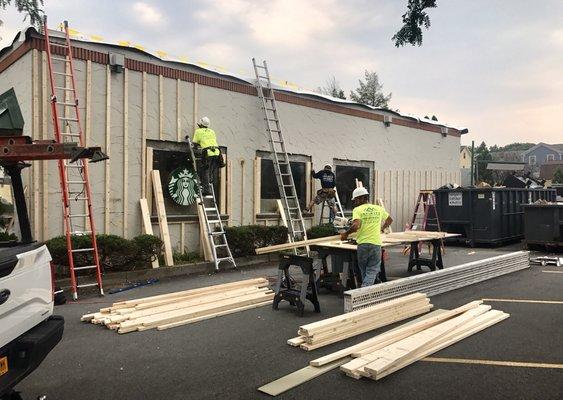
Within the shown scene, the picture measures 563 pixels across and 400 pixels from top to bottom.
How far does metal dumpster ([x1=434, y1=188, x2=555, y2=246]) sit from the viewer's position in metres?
15.5

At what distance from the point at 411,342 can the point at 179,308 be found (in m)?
3.56

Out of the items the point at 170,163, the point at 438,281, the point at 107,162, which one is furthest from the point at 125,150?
the point at 438,281

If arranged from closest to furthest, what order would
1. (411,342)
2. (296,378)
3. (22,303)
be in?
(22,303), (296,378), (411,342)

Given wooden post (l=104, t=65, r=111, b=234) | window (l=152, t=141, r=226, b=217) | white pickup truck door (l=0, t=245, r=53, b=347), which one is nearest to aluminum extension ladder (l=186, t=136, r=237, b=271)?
window (l=152, t=141, r=226, b=217)

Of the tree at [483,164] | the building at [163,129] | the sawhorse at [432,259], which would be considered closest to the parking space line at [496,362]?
the sawhorse at [432,259]

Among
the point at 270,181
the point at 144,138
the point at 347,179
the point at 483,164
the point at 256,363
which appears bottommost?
the point at 256,363

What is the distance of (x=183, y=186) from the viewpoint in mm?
11805

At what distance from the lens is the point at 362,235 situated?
25.5 feet

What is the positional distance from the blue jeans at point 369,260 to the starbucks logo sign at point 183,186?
17.9 ft

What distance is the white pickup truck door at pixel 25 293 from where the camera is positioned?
3.22 metres

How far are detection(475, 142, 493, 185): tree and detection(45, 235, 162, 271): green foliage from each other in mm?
32506

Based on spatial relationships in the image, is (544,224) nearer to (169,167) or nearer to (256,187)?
(256,187)

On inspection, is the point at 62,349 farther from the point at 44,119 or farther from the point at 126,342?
the point at 44,119

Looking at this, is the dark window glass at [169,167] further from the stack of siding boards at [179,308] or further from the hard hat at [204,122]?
the stack of siding boards at [179,308]
